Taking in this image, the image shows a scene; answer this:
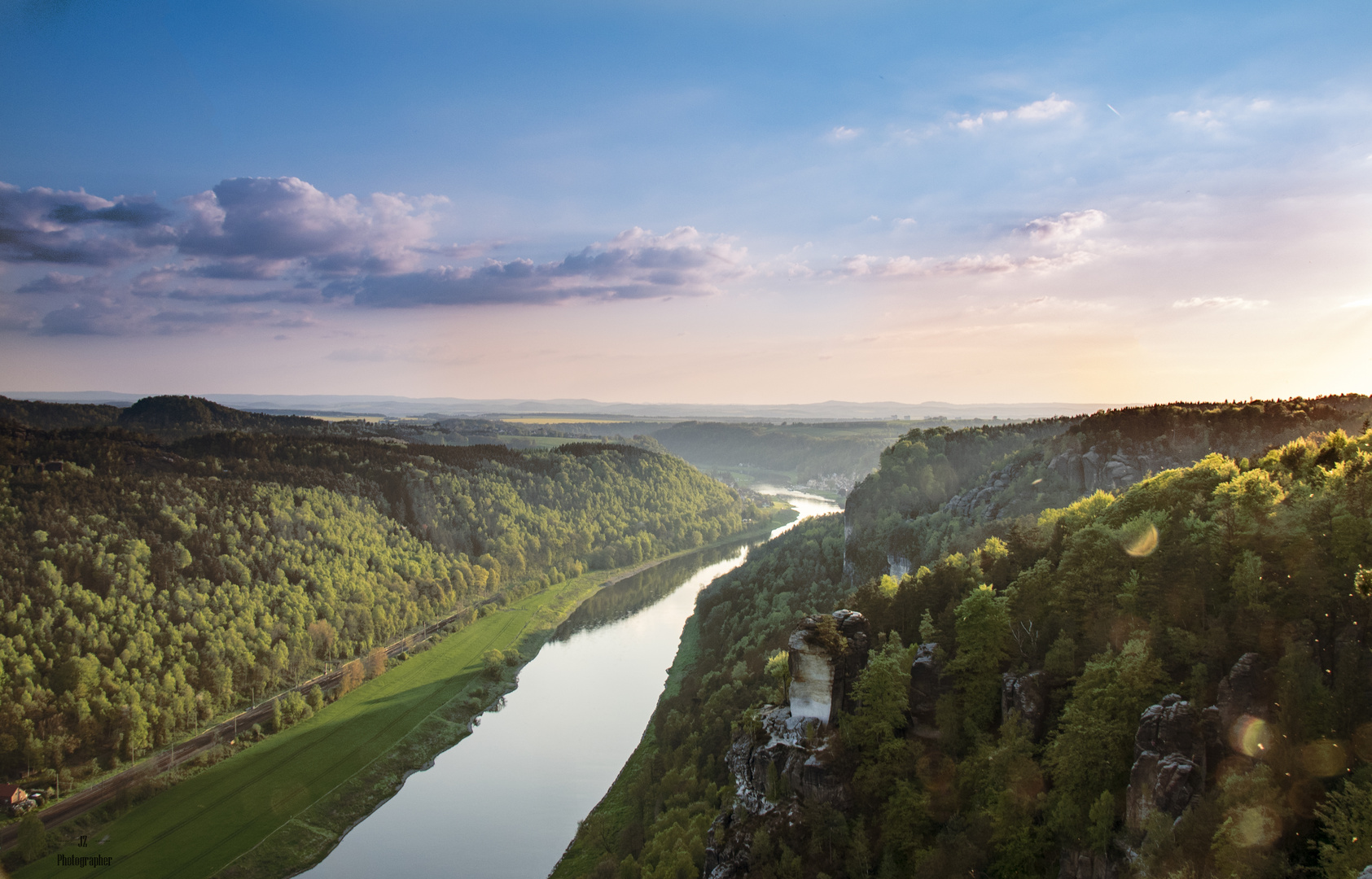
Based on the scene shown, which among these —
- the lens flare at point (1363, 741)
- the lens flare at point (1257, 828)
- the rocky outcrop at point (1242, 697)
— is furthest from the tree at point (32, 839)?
the lens flare at point (1363, 741)

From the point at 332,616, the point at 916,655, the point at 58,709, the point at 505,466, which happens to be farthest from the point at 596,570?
the point at 916,655

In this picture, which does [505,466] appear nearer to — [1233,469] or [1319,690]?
[1233,469]

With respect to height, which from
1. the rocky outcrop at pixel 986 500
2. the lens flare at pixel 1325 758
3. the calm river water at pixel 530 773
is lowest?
the calm river water at pixel 530 773

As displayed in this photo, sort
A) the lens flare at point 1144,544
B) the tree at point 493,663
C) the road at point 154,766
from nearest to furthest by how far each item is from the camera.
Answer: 1. the lens flare at point 1144,544
2. the road at point 154,766
3. the tree at point 493,663

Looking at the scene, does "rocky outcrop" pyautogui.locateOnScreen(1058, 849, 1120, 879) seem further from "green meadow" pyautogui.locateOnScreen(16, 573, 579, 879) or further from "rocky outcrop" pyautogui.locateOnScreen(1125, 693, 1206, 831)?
"green meadow" pyautogui.locateOnScreen(16, 573, 579, 879)

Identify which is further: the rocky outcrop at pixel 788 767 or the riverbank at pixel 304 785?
the riverbank at pixel 304 785

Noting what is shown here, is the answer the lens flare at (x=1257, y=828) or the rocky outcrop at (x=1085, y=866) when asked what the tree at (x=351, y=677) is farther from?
the lens flare at (x=1257, y=828)

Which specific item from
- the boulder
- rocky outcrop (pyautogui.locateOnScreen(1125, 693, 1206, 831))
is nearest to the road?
rocky outcrop (pyautogui.locateOnScreen(1125, 693, 1206, 831))
